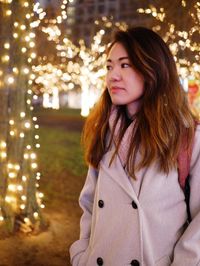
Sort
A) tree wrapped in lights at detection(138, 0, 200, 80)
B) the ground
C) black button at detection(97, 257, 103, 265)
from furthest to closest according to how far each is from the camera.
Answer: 1. tree wrapped in lights at detection(138, 0, 200, 80)
2. the ground
3. black button at detection(97, 257, 103, 265)

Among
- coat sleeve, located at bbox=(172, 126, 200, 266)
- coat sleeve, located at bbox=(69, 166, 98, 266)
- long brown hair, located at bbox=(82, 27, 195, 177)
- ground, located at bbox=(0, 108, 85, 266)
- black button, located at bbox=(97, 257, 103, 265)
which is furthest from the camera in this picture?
ground, located at bbox=(0, 108, 85, 266)

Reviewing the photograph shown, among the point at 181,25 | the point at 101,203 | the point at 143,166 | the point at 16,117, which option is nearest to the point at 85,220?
the point at 101,203

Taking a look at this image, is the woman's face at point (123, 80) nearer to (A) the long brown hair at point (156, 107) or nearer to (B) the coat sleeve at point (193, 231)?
(A) the long brown hair at point (156, 107)

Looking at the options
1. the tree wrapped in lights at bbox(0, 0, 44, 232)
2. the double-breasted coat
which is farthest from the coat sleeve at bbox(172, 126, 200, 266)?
the tree wrapped in lights at bbox(0, 0, 44, 232)

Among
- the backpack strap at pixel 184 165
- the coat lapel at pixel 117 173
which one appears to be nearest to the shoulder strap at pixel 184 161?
the backpack strap at pixel 184 165

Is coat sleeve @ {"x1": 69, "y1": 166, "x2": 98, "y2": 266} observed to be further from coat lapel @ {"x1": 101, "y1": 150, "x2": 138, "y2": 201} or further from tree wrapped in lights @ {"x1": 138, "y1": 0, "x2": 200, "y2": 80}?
tree wrapped in lights @ {"x1": 138, "y1": 0, "x2": 200, "y2": 80}

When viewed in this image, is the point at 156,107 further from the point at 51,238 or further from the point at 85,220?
the point at 51,238

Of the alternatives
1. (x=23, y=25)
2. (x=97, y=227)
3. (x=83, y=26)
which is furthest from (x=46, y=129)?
(x=97, y=227)

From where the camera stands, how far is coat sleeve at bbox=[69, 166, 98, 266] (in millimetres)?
2166

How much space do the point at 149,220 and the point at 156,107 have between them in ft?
1.75

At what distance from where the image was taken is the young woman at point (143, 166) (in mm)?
1843

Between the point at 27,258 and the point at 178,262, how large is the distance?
2.85m

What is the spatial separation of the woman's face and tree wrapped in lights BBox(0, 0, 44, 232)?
278 centimetres

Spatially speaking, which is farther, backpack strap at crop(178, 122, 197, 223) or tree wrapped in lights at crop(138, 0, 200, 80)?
tree wrapped in lights at crop(138, 0, 200, 80)
